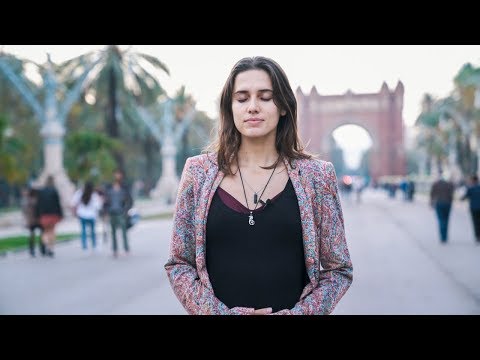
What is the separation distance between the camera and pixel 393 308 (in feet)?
20.1

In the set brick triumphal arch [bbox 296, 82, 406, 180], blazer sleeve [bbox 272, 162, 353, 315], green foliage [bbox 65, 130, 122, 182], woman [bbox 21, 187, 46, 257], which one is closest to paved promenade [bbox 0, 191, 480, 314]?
woman [bbox 21, 187, 46, 257]

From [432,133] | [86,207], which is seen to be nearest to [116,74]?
[86,207]

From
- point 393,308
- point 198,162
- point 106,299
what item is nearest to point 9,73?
point 106,299

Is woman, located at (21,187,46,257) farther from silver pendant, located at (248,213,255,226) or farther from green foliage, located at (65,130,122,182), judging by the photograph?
green foliage, located at (65,130,122,182)

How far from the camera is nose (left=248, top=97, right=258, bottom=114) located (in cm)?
188

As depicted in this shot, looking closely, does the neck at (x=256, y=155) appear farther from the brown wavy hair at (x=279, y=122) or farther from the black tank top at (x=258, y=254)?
the black tank top at (x=258, y=254)

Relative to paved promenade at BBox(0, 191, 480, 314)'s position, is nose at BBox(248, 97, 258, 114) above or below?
above

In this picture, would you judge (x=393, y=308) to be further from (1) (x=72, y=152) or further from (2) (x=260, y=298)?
(1) (x=72, y=152)

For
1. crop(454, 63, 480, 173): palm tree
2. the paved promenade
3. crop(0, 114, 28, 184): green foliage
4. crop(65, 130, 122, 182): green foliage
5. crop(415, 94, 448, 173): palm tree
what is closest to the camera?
the paved promenade

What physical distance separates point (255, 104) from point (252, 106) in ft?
0.04

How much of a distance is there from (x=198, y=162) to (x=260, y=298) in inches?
19.4

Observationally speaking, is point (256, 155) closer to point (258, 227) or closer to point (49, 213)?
point (258, 227)

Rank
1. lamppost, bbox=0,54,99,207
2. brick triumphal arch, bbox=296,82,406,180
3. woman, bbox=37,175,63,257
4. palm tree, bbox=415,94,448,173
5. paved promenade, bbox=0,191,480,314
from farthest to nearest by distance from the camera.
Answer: brick triumphal arch, bbox=296,82,406,180 < palm tree, bbox=415,94,448,173 < lamppost, bbox=0,54,99,207 < woman, bbox=37,175,63,257 < paved promenade, bbox=0,191,480,314
